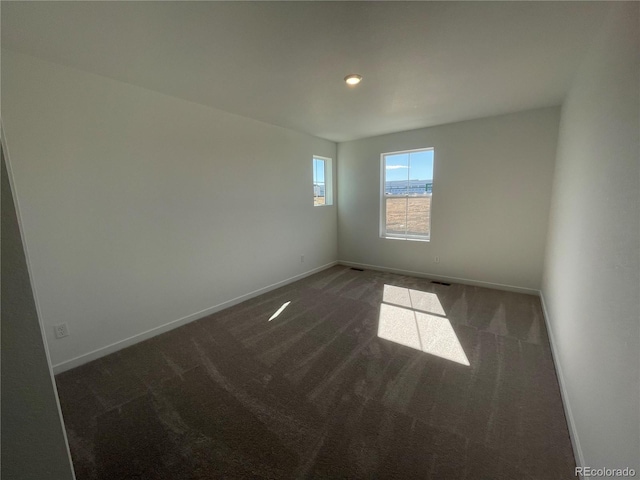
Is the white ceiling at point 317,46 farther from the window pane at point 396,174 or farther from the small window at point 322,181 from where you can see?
the small window at point 322,181

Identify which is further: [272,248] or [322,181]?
[322,181]

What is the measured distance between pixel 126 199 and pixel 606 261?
342 cm

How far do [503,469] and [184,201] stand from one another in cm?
329

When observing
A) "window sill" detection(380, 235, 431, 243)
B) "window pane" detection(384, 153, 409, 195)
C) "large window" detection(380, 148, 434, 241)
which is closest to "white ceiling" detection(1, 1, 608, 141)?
"large window" detection(380, 148, 434, 241)

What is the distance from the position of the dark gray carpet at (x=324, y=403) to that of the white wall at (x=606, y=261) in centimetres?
34

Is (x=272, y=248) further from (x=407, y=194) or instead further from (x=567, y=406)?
(x=567, y=406)

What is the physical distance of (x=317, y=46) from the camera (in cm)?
183

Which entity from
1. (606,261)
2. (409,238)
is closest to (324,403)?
(606,261)

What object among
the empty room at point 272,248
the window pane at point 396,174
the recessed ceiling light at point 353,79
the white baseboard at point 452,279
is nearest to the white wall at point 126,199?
the empty room at point 272,248

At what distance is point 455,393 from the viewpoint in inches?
74.7

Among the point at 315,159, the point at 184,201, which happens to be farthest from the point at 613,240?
the point at 315,159

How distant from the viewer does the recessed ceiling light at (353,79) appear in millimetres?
2250

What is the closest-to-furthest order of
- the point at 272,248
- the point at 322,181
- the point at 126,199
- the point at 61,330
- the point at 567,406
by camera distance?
the point at 567,406
the point at 61,330
the point at 126,199
the point at 272,248
the point at 322,181

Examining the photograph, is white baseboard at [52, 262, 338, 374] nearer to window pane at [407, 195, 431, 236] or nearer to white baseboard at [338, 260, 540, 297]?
white baseboard at [338, 260, 540, 297]
